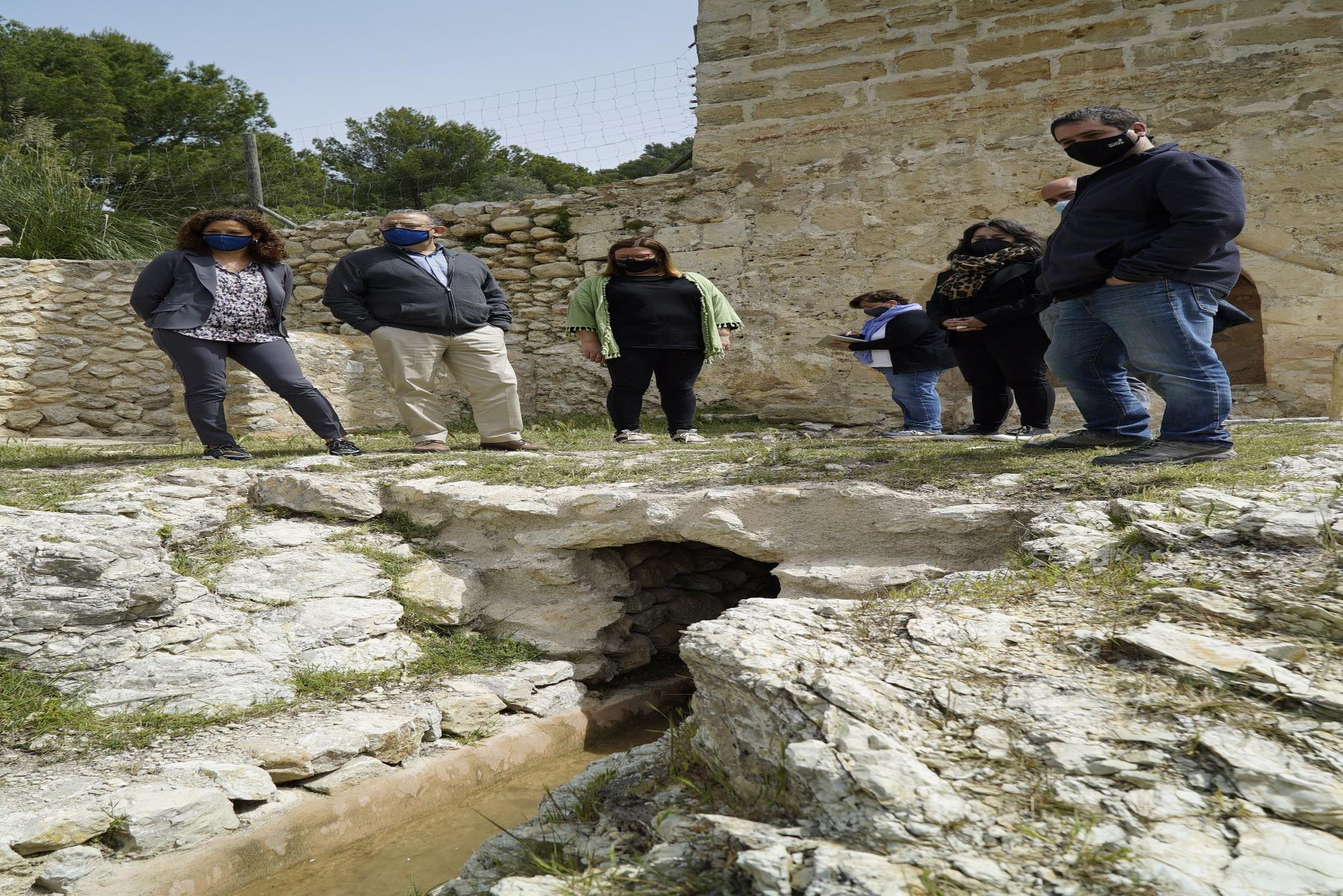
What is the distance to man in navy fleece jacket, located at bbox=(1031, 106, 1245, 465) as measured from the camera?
3195mm

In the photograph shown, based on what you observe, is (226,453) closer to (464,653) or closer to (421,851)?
(464,653)

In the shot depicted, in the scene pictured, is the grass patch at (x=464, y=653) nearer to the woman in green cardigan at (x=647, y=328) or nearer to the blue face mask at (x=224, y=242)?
the woman in green cardigan at (x=647, y=328)

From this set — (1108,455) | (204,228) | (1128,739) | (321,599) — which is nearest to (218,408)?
(204,228)

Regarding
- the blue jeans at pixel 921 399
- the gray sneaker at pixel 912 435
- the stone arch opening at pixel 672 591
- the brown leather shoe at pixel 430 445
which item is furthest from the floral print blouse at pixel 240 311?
the blue jeans at pixel 921 399

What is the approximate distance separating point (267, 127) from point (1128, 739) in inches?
810

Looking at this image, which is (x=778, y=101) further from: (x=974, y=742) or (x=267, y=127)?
(x=267, y=127)

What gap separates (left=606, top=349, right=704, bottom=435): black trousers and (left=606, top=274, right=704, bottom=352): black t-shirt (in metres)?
0.07

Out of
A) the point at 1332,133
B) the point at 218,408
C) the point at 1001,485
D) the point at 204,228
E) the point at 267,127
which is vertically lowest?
the point at 1001,485

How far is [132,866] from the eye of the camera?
2406mm

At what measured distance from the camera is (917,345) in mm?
5598

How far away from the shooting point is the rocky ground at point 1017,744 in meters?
1.52

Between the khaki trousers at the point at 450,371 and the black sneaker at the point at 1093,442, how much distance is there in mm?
2762

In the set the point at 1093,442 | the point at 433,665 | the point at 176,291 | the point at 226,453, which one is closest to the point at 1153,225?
the point at 1093,442

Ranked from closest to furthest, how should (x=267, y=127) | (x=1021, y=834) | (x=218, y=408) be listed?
(x=1021, y=834) → (x=218, y=408) → (x=267, y=127)
